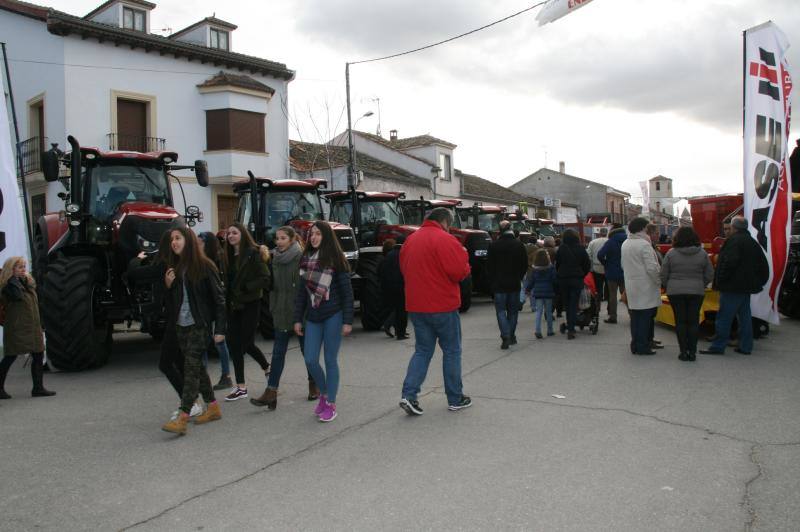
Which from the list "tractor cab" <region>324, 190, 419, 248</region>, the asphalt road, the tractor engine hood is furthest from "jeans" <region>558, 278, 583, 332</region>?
the tractor engine hood

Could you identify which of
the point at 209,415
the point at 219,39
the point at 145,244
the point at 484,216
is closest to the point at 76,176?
the point at 145,244

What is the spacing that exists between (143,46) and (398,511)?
21970 millimetres

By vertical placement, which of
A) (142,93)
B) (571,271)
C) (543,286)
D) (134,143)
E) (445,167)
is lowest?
(543,286)

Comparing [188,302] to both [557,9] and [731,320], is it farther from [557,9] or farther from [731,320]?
[557,9]

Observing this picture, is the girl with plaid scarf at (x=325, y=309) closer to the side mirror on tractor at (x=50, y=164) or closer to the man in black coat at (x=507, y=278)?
the man in black coat at (x=507, y=278)

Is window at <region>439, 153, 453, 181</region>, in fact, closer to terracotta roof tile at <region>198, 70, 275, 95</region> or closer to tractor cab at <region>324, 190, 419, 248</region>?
terracotta roof tile at <region>198, 70, 275, 95</region>

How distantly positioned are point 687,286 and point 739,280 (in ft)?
2.24

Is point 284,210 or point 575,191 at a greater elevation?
point 575,191

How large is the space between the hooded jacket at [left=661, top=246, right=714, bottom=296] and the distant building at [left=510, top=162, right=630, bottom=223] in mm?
60657

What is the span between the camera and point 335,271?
628 cm

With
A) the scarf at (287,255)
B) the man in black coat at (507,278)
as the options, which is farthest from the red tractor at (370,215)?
the scarf at (287,255)

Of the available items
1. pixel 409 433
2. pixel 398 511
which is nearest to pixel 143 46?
pixel 409 433

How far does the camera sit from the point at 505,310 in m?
10.1

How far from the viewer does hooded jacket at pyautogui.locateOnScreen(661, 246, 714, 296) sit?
855 cm
